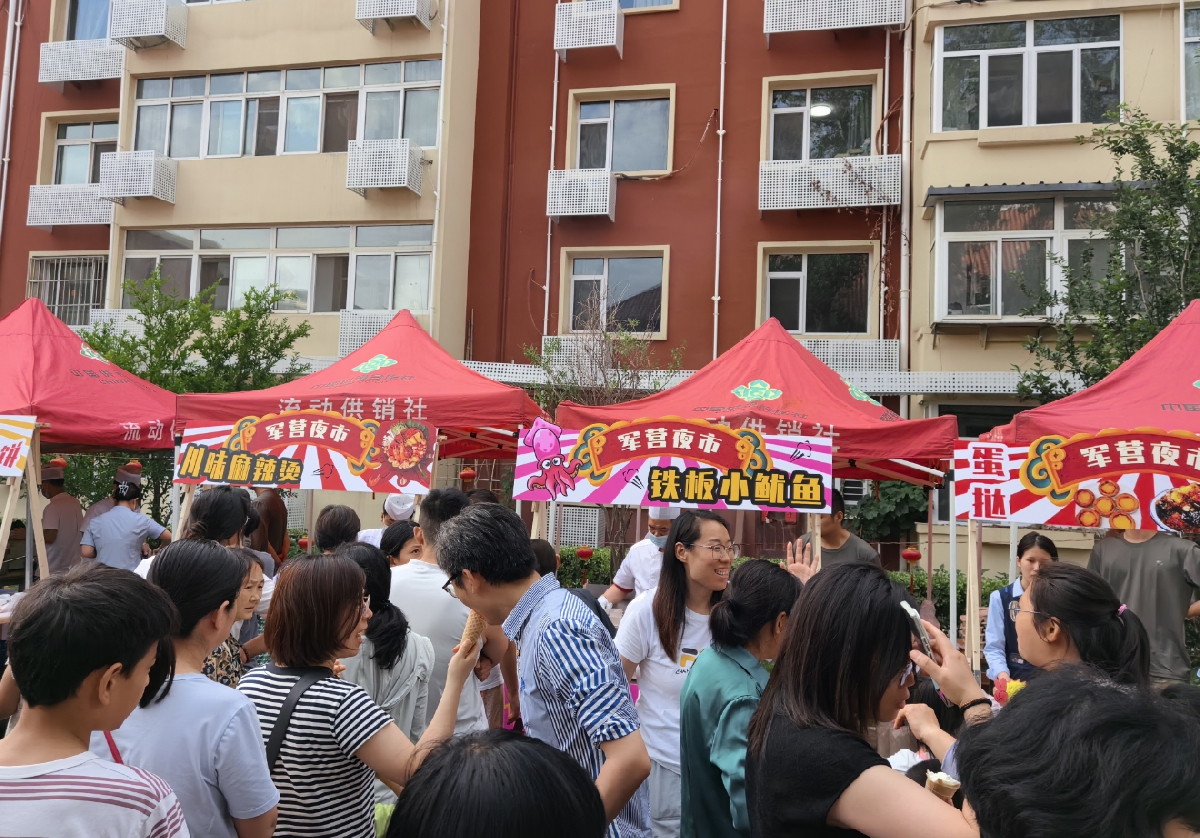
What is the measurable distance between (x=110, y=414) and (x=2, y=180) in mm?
12821

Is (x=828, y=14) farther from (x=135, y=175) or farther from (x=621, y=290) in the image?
(x=135, y=175)

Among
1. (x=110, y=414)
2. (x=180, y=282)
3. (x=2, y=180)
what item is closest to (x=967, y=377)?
(x=110, y=414)

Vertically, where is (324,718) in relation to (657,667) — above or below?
above

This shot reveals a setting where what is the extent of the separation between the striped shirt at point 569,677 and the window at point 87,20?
18767mm

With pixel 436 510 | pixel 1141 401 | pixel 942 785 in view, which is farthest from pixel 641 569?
pixel 942 785

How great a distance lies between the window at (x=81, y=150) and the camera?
1712cm

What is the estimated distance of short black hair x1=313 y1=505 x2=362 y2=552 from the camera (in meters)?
4.80

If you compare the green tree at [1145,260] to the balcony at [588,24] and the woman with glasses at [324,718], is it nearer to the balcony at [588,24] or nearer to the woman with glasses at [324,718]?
the balcony at [588,24]

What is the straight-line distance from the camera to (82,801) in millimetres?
1520

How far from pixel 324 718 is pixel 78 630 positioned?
2.32 ft

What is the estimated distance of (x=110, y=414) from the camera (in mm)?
7348

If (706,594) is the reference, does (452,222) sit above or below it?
above

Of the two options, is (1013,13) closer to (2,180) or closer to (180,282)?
(180,282)

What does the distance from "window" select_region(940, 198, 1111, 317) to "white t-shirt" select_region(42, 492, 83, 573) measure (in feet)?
35.1
